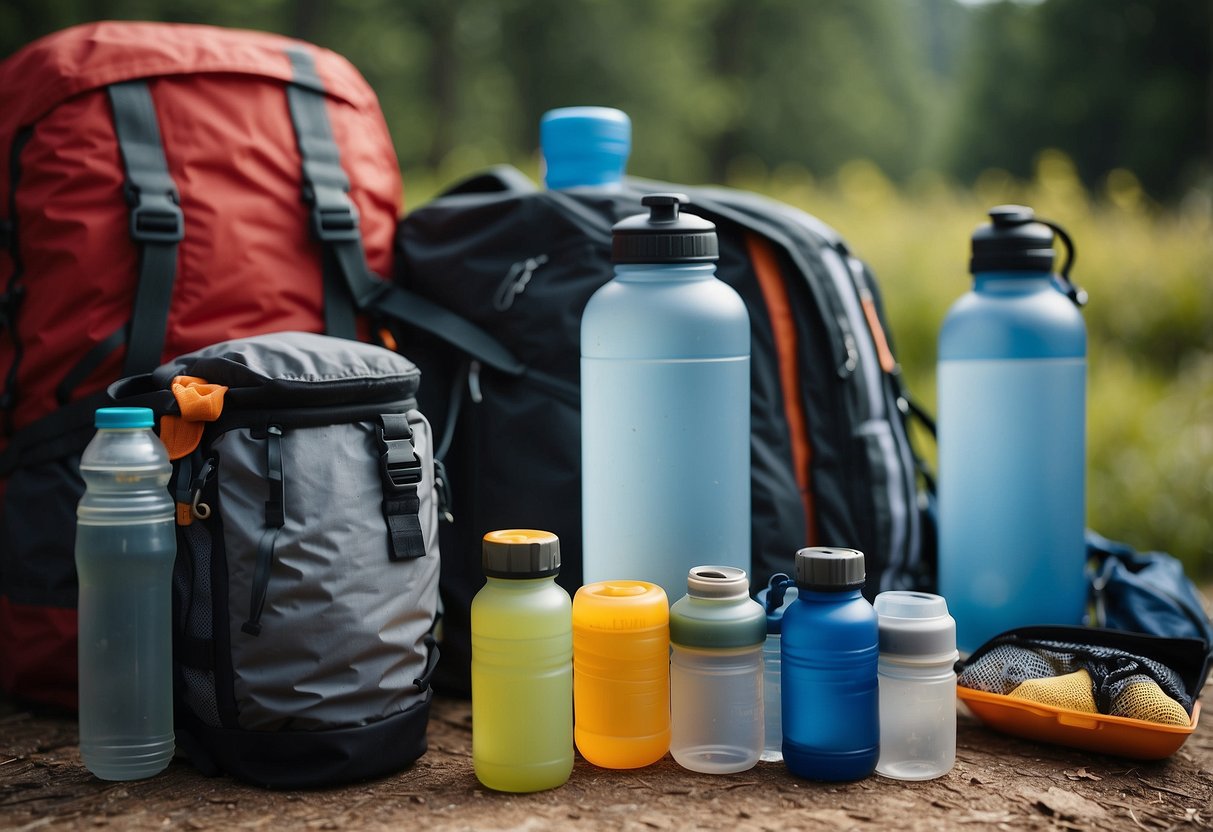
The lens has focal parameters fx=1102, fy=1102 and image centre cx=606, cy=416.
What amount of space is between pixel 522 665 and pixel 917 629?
2.18 feet

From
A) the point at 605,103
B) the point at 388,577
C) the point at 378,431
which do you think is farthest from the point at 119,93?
the point at 605,103

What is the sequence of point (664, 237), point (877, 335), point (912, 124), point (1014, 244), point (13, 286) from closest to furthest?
point (664, 237) → point (13, 286) → point (1014, 244) → point (877, 335) → point (912, 124)

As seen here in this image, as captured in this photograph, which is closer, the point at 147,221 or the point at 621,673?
the point at 621,673

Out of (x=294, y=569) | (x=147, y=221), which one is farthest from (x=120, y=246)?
(x=294, y=569)

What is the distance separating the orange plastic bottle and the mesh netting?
26.8 inches

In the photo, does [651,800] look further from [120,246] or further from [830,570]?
[120,246]

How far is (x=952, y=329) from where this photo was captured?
2543mm

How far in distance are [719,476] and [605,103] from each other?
13.9 m

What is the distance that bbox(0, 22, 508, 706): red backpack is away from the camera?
223cm

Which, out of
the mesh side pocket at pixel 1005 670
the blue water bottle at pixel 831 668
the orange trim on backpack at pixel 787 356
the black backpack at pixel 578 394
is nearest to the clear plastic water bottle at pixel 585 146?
the black backpack at pixel 578 394

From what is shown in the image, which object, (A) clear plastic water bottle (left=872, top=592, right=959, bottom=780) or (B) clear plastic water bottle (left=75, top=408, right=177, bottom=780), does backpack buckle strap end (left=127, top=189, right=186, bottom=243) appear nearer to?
(B) clear plastic water bottle (left=75, top=408, right=177, bottom=780)

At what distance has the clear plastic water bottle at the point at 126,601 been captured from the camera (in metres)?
1.83

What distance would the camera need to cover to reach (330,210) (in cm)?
245

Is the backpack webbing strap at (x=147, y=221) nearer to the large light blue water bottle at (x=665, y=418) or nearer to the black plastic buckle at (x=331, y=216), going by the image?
the black plastic buckle at (x=331, y=216)
